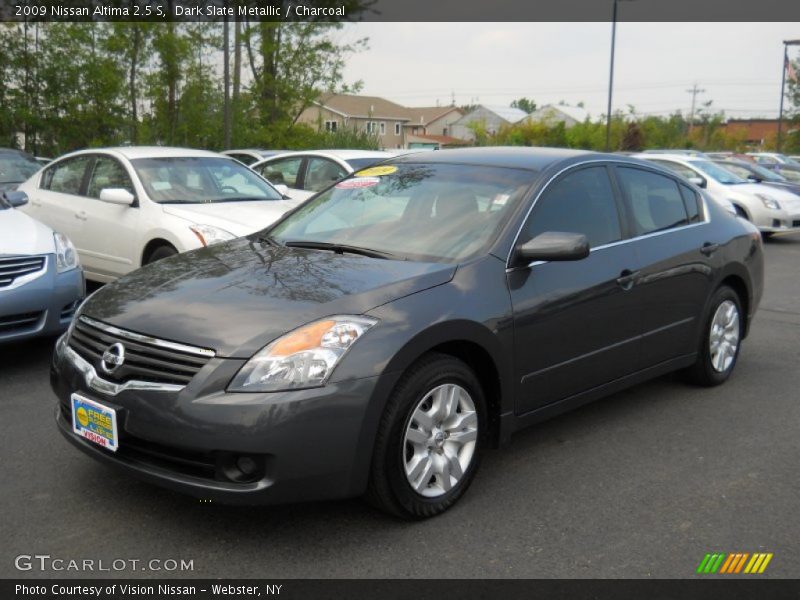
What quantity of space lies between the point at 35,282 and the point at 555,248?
3.64 m

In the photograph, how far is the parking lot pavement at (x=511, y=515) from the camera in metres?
3.25

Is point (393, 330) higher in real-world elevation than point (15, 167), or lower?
lower

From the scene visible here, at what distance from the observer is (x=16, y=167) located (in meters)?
15.0

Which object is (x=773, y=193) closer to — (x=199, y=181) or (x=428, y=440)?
(x=199, y=181)

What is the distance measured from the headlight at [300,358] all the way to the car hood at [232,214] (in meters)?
4.30

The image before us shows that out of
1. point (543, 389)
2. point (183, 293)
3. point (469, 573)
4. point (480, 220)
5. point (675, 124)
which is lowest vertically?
point (469, 573)

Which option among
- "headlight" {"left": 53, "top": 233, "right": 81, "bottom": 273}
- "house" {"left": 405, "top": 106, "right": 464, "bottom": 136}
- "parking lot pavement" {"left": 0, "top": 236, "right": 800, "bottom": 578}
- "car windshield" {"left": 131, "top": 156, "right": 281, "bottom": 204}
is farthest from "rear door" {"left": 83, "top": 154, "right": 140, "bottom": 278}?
"house" {"left": 405, "top": 106, "right": 464, "bottom": 136}

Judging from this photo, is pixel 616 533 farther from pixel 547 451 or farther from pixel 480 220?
pixel 480 220

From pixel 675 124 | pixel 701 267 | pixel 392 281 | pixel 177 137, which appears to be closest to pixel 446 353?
pixel 392 281

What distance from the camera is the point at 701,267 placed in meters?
5.28

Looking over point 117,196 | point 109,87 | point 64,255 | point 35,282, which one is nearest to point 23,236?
point 64,255

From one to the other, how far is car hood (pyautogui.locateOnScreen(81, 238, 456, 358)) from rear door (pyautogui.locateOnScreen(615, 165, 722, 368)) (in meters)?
1.54

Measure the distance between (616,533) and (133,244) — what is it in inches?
228

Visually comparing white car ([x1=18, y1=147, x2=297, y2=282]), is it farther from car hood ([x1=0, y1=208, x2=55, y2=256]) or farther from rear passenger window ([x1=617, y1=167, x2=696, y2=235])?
rear passenger window ([x1=617, y1=167, x2=696, y2=235])
